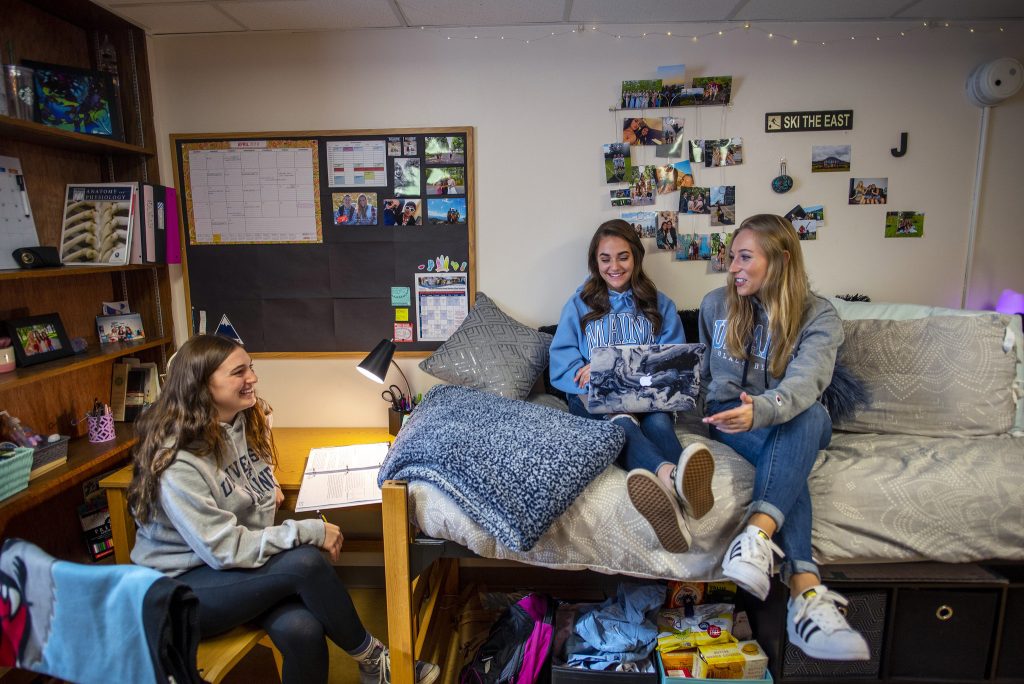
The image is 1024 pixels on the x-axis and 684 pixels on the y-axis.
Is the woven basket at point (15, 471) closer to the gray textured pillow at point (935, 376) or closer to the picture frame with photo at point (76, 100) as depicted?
the picture frame with photo at point (76, 100)

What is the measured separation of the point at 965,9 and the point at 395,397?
2.64 meters

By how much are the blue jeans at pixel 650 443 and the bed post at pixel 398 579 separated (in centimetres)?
62

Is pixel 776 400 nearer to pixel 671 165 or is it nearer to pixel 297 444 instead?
pixel 671 165

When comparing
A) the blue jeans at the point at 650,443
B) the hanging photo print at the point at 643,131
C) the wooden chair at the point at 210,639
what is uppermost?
the hanging photo print at the point at 643,131

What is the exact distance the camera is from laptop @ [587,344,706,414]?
1694mm

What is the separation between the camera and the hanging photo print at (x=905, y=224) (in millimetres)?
2279

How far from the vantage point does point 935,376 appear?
1836 mm

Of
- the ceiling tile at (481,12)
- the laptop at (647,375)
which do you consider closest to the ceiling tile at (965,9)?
the ceiling tile at (481,12)

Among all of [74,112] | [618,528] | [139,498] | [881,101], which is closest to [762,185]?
[881,101]

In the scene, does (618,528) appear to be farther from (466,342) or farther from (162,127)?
(162,127)

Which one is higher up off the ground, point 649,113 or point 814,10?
point 814,10

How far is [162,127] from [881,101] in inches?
113

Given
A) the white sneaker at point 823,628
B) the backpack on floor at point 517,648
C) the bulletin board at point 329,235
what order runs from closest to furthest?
1. the white sneaker at point 823,628
2. the backpack on floor at point 517,648
3. the bulletin board at point 329,235

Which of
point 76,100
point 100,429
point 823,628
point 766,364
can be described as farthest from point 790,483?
point 76,100
